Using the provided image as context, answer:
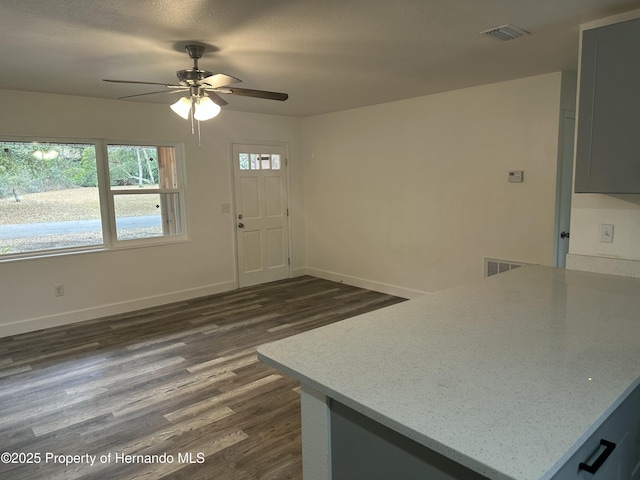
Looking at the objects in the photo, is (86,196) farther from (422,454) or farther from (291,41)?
(422,454)

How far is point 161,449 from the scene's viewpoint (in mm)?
2439

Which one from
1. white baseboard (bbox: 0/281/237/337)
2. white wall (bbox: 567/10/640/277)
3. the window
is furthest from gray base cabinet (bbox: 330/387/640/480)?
the window

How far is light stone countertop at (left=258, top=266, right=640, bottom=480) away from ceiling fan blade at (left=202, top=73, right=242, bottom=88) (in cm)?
191

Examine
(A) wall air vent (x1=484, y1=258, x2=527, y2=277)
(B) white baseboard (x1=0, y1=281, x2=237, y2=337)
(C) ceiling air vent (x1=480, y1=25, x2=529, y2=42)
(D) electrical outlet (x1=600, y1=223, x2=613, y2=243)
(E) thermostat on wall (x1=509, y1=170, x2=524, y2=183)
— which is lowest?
(B) white baseboard (x1=0, y1=281, x2=237, y2=337)

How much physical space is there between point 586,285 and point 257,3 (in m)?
2.27

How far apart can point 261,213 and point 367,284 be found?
1860mm

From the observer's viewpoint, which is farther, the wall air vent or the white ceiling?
the wall air vent

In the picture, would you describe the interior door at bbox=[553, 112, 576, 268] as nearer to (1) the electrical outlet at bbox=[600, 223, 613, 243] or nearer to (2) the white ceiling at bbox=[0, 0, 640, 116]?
(2) the white ceiling at bbox=[0, 0, 640, 116]

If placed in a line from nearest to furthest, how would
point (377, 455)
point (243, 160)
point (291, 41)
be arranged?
point (377, 455) < point (291, 41) < point (243, 160)

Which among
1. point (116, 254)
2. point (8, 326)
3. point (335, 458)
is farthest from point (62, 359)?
point (335, 458)

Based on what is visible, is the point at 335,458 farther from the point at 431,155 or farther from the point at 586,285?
the point at 431,155

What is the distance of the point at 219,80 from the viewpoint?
2.86 meters

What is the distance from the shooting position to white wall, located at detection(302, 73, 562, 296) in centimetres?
398

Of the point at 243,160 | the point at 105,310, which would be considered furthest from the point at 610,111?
the point at 105,310
